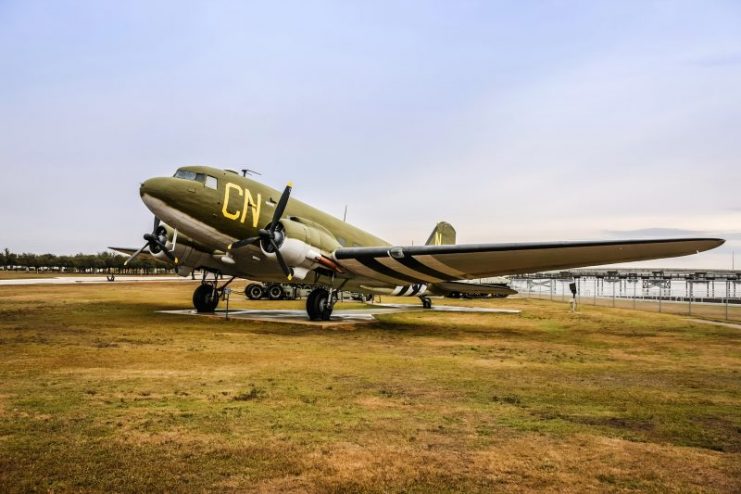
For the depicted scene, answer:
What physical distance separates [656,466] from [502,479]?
5.09 feet

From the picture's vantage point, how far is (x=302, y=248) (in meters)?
17.6

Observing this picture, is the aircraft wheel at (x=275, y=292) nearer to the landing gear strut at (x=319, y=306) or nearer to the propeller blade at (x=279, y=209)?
the landing gear strut at (x=319, y=306)

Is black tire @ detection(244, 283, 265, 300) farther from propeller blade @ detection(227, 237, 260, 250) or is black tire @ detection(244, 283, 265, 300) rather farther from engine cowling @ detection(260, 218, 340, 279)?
propeller blade @ detection(227, 237, 260, 250)

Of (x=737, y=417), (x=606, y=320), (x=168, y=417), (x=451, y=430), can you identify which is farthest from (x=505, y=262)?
(x=168, y=417)

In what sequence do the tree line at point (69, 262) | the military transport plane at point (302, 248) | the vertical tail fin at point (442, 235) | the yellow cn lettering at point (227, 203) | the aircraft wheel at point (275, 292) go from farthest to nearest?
the tree line at point (69, 262)
the aircraft wheel at point (275, 292)
the vertical tail fin at point (442, 235)
the yellow cn lettering at point (227, 203)
the military transport plane at point (302, 248)

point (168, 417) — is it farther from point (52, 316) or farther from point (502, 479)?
point (52, 316)

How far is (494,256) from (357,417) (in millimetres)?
11824

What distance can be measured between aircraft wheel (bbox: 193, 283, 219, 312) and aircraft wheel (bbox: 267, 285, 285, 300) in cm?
1261

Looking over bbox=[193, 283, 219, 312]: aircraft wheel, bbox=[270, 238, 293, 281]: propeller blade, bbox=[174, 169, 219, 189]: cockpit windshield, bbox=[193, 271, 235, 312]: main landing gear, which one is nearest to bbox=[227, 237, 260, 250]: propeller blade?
bbox=[270, 238, 293, 281]: propeller blade

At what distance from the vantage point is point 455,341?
15375 mm

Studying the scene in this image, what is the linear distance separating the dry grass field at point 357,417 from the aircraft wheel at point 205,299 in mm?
9817

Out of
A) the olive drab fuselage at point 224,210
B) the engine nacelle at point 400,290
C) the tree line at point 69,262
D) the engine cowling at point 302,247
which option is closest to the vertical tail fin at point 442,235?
the engine nacelle at point 400,290

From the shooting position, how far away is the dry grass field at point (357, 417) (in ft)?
14.4

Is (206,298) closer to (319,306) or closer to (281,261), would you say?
(319,306)
